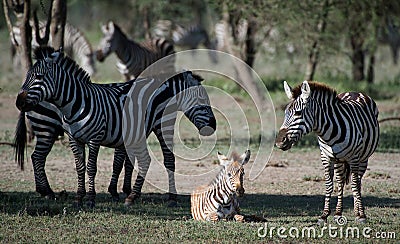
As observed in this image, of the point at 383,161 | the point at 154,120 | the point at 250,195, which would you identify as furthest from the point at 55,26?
the point at 383,161

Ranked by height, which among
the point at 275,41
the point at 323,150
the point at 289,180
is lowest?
the point at 289,180

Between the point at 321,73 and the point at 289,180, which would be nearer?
the point at 289,180

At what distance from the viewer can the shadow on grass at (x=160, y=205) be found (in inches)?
343

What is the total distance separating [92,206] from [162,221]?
1.27 m

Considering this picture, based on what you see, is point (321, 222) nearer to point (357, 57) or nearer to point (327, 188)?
point (327, 188)

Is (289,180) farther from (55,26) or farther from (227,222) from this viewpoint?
(55,26)

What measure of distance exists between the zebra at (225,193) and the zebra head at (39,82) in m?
2.40

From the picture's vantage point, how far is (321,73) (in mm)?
24453

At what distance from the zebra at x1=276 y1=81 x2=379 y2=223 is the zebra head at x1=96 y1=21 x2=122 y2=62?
1279 cm

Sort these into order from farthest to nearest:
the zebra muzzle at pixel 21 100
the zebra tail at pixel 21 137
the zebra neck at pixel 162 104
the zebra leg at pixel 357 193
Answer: the zebra tail at pixel 21 137
the zebra neck at pixel 162 104
the zebra muzzle at pixel 21 100
the zebra leg at pixel 357 193

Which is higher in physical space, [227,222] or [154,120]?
[154,120]

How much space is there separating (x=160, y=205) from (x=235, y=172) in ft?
6.56

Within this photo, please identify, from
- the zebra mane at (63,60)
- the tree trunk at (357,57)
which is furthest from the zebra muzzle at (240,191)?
the tree trunk at (357,57)

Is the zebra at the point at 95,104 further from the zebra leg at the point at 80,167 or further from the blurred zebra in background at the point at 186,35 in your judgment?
the blurred zebra in background at the point at 186,35
